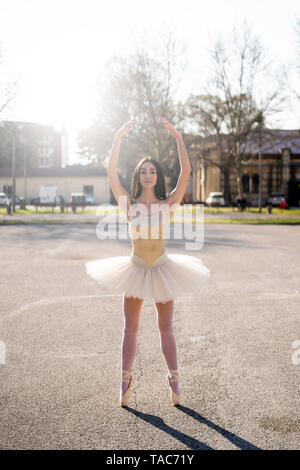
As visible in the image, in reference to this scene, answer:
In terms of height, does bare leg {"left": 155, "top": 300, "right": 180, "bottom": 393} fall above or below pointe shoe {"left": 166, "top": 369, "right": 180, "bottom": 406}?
above

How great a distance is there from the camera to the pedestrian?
12.7 feet

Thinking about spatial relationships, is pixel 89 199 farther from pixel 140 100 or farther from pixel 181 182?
pixel 181 182

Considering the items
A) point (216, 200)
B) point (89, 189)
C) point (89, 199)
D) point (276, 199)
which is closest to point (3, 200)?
point (89, 199)

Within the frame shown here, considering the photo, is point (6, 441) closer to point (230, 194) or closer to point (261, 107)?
point (261, 107)

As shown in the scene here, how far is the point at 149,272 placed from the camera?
3.93m

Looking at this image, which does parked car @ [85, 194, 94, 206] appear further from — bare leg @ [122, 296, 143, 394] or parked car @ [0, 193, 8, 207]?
bare leg @ [122, 296, 143, 394]

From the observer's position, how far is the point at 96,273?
13.8 feet

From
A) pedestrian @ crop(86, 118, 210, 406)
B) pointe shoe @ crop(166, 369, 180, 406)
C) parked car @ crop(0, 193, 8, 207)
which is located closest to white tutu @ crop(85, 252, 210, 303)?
pedestrian @ crop(86, 118, 210, 406)

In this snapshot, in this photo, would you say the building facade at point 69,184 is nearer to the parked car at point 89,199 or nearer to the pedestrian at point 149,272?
the parked car at point 89,199

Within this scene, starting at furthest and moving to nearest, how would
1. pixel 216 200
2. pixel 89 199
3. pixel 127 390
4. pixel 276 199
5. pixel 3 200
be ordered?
pixel 89 199, pixel 3 200, pixel 276 199, pixel 216 200, pixel 127 390

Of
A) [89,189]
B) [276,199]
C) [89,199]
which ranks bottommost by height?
[276,199]

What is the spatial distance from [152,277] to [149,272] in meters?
0.05

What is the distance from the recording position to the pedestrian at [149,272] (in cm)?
388

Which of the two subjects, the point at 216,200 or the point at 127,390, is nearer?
the point at 127,390
